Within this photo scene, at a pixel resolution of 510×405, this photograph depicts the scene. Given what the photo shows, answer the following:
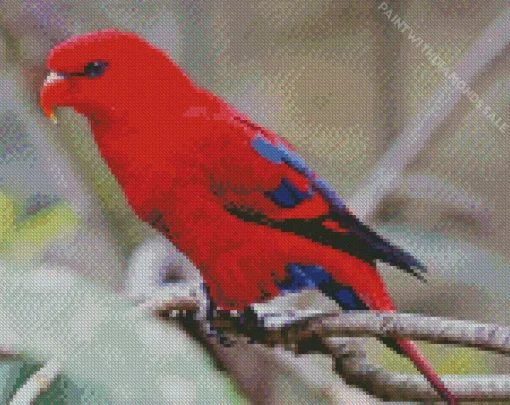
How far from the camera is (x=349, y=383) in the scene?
108 centimetres

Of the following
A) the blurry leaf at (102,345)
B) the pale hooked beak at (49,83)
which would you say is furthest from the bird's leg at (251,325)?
the pale hooked beak at (49,83)

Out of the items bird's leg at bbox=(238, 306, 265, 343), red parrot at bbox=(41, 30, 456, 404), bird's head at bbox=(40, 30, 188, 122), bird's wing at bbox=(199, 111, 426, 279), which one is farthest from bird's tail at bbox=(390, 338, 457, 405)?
bird's head at bbox=(40, 30, 188, 122)

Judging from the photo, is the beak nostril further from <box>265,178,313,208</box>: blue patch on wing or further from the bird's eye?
<box>265,178,313,208</box>: blue patch on wing

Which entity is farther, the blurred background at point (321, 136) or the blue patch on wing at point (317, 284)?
the blurred background at point (321, 136)

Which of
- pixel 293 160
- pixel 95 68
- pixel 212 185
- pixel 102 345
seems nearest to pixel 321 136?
pixel 293 160

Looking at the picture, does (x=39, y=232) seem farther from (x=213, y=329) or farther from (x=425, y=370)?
(x=425, y=370)

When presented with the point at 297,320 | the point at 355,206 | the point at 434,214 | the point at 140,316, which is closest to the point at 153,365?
the point at 140,316

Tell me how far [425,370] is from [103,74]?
55cm

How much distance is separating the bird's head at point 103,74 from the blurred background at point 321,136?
0.10 m

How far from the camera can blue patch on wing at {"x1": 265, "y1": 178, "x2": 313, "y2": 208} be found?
3.43 feet

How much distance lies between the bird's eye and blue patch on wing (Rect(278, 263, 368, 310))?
0.34m

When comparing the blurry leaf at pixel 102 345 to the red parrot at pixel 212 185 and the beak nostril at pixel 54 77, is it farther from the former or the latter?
the beak nostril at pixel 54 77

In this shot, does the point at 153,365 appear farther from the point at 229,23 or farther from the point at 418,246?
the point at 229,23

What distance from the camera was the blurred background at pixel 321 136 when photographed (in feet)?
3.80
